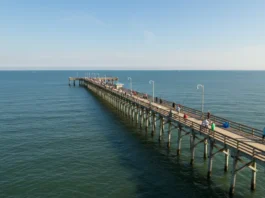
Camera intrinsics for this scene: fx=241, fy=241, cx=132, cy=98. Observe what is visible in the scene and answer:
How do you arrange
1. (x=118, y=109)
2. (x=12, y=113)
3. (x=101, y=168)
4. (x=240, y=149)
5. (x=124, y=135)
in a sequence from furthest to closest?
(x=118, y=109) < (x=12, y=113) < (x=124, y=135) < (x=101, y=168) < (x=240, y=149)


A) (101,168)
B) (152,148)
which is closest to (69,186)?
(101,168)

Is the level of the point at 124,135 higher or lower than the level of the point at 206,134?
lower

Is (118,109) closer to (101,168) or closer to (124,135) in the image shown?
(124,135)

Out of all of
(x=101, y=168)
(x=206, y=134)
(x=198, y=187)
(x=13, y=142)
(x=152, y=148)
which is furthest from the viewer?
(x=13, y=142)

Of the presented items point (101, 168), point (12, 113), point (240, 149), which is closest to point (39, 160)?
point (101, 168)

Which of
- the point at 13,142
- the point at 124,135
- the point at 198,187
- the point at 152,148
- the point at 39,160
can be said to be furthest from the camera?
the point at 124,135

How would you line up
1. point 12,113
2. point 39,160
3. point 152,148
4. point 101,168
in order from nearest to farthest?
point 101,168
point 39,160
point 152,148
point 12,113

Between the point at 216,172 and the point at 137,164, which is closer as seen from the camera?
the point at 216,172

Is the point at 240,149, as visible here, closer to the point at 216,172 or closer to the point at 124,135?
the point at 216,172

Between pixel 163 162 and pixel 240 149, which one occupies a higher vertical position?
pixel 240 149
